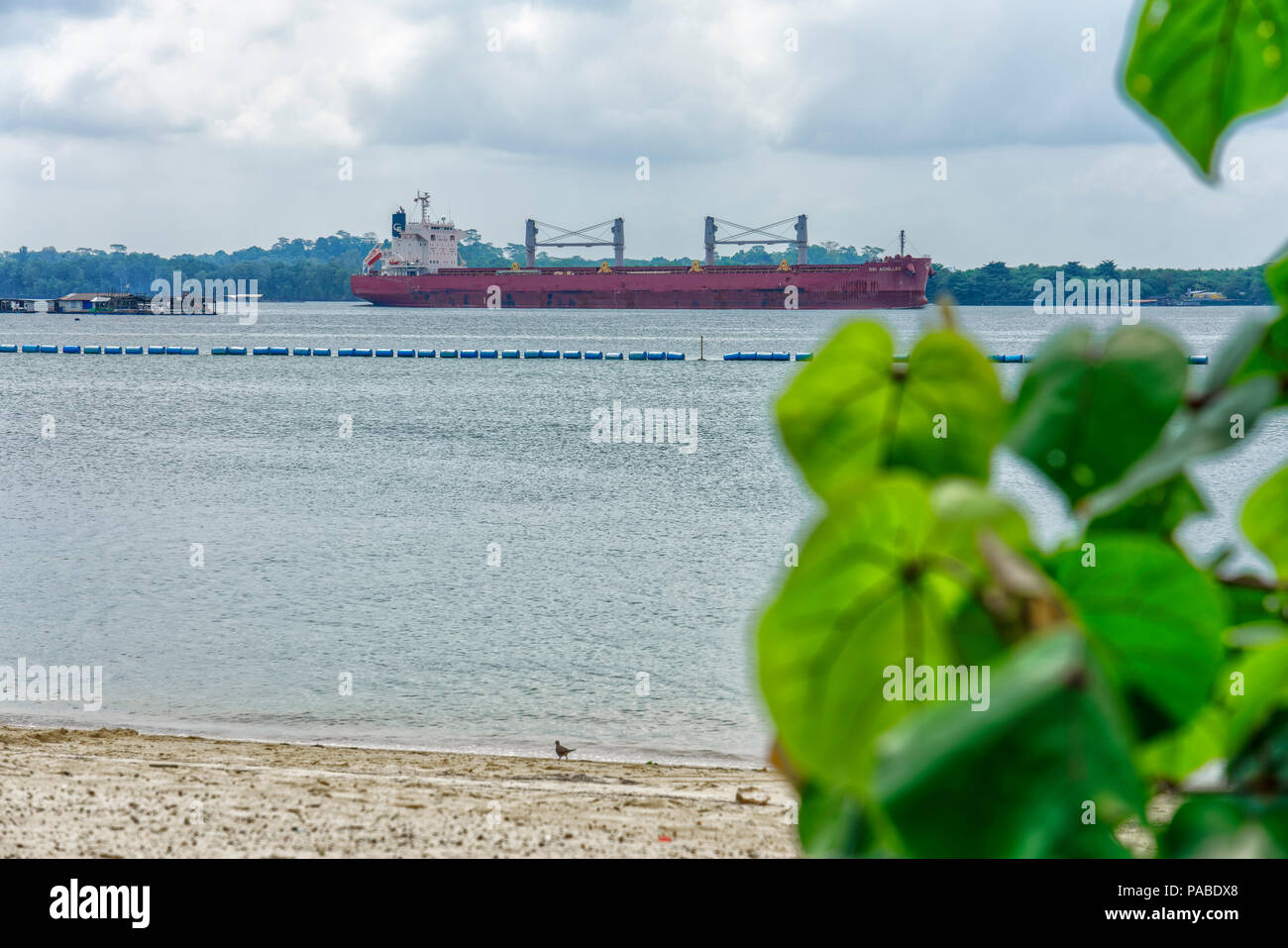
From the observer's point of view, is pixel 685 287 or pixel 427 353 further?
pixel 685 287

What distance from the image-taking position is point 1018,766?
19 centimetres

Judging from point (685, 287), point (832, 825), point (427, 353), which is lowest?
point (832, 825)

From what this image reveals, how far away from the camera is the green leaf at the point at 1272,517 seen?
1.02 ft

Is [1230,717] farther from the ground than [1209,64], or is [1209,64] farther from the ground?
[1209,64]

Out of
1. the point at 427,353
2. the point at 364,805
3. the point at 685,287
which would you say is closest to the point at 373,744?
the point at 364,805

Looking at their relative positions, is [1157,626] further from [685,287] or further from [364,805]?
[685,287]

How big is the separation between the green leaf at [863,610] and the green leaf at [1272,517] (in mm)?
119

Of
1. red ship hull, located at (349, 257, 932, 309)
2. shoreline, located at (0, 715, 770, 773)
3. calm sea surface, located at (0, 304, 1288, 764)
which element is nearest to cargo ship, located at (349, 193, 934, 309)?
red ship hull, located at (349, 257, 932, 309)

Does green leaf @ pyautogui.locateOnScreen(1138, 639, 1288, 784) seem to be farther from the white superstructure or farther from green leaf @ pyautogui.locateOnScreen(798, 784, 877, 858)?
the white superstructure

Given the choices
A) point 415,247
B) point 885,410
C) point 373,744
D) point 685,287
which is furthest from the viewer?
point 415,247

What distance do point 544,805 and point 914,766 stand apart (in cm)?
660

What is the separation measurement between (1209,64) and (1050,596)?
0.70 ft
